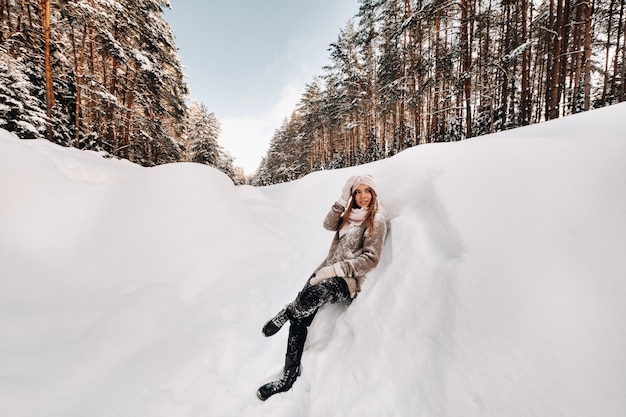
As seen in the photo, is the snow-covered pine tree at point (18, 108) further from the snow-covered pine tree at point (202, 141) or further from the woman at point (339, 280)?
the snow-covered pine tree at point (202, 141)

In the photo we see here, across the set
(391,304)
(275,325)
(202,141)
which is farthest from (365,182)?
(202,141)

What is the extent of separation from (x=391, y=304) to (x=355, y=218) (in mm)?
940

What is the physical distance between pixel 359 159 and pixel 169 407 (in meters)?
22.1

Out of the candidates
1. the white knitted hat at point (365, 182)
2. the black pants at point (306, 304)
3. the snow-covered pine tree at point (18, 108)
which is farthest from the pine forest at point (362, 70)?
the black pants at point (306, 304)

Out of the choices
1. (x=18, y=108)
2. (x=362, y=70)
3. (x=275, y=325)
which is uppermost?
(x=362, y=70)

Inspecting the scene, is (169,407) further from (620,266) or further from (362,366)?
(620,266)

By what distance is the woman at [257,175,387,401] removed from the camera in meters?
2.12

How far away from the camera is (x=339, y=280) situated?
7.22 ft

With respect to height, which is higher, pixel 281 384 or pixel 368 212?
pixel 368 212

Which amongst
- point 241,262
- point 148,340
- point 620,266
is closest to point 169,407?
point 148,340

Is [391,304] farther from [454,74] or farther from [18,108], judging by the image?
[454,74]

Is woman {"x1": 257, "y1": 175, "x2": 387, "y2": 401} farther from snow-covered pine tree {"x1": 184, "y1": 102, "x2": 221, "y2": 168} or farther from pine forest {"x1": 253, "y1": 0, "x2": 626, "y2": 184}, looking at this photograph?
snow-covered pine tree {"x1": 184, "y1": 102, "x2": 221, "y2": 168}

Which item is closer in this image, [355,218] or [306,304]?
[306,304]

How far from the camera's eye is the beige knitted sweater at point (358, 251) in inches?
85.4
